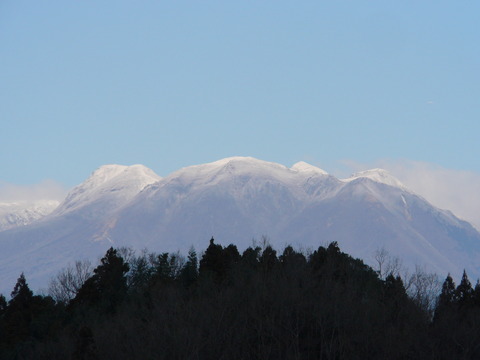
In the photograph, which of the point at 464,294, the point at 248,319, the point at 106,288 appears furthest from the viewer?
the point at 106,288

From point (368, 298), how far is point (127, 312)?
16092mm

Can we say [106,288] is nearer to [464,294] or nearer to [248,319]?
[248,319]

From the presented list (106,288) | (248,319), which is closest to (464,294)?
(248,319)

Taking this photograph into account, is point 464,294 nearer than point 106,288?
Yes

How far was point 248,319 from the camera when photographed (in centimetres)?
5584

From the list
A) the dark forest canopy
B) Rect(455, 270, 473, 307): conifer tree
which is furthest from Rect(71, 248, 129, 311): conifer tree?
Rect(455, 270, 473, 307): conifer tree

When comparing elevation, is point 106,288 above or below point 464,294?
below

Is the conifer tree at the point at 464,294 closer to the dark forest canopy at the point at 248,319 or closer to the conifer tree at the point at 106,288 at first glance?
the dark forest canopy at the point at 248,319

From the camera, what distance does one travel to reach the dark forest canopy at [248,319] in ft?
172

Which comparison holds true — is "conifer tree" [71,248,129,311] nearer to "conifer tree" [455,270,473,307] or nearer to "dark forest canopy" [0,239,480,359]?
"dark forest canopy" [0,239,480,359]

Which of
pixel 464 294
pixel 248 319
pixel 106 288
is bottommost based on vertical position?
pixel 248 319

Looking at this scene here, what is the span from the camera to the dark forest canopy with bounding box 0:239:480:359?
2066 inches

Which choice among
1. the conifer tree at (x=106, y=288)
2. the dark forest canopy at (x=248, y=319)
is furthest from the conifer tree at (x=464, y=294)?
the conifer tree at (x=106, y=288)

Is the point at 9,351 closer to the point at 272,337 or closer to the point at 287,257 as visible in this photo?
the point at 272,337
